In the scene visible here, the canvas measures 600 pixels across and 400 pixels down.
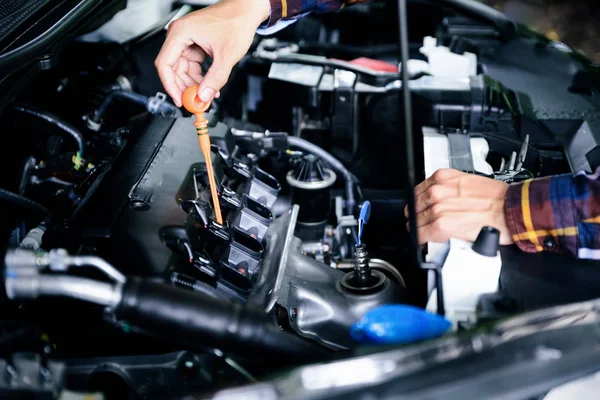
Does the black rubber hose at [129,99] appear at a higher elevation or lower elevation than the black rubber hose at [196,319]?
higher

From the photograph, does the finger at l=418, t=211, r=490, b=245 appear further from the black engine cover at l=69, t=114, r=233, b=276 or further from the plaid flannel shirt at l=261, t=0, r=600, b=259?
the black engine cover at l=69, t=114, r=233, b=276

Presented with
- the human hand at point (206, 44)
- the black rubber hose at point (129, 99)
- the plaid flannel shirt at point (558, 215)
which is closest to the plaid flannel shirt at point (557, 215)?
the plaid flannel shirt at point (558, 215)

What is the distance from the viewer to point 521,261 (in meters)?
1.04

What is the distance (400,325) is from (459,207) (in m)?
0.35

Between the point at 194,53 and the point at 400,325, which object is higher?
the point at 194,53

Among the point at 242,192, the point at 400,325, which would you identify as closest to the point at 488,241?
the point at 400,325

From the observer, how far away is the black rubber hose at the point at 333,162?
5.11 ft

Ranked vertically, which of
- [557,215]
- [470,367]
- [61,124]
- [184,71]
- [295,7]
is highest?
[295,7]

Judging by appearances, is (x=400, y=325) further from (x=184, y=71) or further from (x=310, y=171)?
(x=184, y=71)

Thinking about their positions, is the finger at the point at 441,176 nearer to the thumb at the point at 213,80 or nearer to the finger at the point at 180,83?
the thumb at the point at 213,80

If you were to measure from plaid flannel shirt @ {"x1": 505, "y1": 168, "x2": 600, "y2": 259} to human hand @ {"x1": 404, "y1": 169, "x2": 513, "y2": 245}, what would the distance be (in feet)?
0.11

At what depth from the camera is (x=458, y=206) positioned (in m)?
1.08

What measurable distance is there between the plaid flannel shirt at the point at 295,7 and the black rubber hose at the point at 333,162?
0.32 meters

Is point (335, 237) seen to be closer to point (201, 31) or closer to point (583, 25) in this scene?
point (201, 31)
